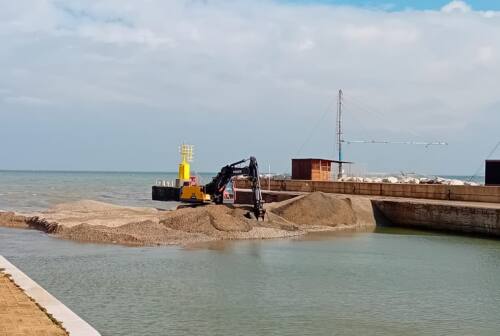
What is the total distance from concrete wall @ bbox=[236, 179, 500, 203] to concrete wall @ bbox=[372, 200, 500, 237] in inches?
128

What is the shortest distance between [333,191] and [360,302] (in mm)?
31145

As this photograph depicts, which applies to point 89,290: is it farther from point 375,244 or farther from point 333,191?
point 333,191

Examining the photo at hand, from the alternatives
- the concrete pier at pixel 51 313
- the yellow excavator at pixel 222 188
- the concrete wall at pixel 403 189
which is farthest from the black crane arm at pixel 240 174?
the concrete pier at pixel 51 313

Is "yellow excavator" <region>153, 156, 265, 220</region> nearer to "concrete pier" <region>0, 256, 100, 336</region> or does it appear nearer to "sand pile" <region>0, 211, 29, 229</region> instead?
"sand pile" <region>0, 211, 29, 229</region>


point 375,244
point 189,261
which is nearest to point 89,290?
point 189,261

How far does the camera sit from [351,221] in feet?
Answer: 111

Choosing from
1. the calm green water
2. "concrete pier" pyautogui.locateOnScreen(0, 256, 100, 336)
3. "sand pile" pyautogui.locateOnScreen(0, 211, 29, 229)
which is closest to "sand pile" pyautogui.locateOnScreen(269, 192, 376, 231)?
the calm green water

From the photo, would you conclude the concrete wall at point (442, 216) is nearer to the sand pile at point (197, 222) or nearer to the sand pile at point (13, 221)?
the sand pile at point (197, 222)

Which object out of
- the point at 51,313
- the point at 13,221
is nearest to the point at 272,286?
the point at 51,313

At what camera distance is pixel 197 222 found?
27.3 m

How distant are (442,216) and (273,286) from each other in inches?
717

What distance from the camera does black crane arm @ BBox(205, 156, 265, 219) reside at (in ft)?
98.7

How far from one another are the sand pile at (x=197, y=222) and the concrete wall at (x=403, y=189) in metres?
4.47

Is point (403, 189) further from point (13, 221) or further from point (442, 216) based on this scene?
point (13, 221)
